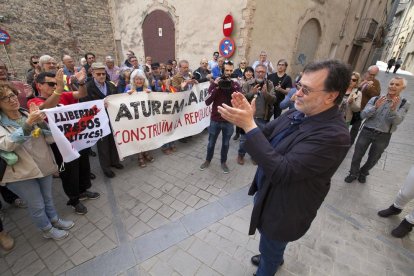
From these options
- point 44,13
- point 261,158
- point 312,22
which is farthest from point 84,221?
point 44,13

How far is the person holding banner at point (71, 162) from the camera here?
2.70m

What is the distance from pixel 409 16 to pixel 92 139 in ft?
173

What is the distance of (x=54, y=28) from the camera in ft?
38.2

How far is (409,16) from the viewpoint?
3553 cm

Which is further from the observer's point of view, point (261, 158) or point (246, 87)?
point (246, 87)

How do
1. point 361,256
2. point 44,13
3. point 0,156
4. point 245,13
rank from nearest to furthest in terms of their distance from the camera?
point 0,156, point 361,256, point 245,13, point 44,13

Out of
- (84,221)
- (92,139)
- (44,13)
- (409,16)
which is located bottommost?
(84,221)

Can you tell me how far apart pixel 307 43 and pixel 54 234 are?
474 inches

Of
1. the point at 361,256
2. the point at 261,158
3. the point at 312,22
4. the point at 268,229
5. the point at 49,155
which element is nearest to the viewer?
A: the point at 261,158

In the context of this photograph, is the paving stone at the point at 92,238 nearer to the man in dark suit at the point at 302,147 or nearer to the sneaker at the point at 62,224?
the sneaker at the point at 62,224

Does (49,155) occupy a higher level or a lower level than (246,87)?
lower

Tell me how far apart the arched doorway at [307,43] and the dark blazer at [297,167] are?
967 cm

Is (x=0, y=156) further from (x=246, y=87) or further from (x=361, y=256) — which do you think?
(x=361, y=256)

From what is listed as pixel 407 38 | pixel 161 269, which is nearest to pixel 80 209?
pixel 161 269
